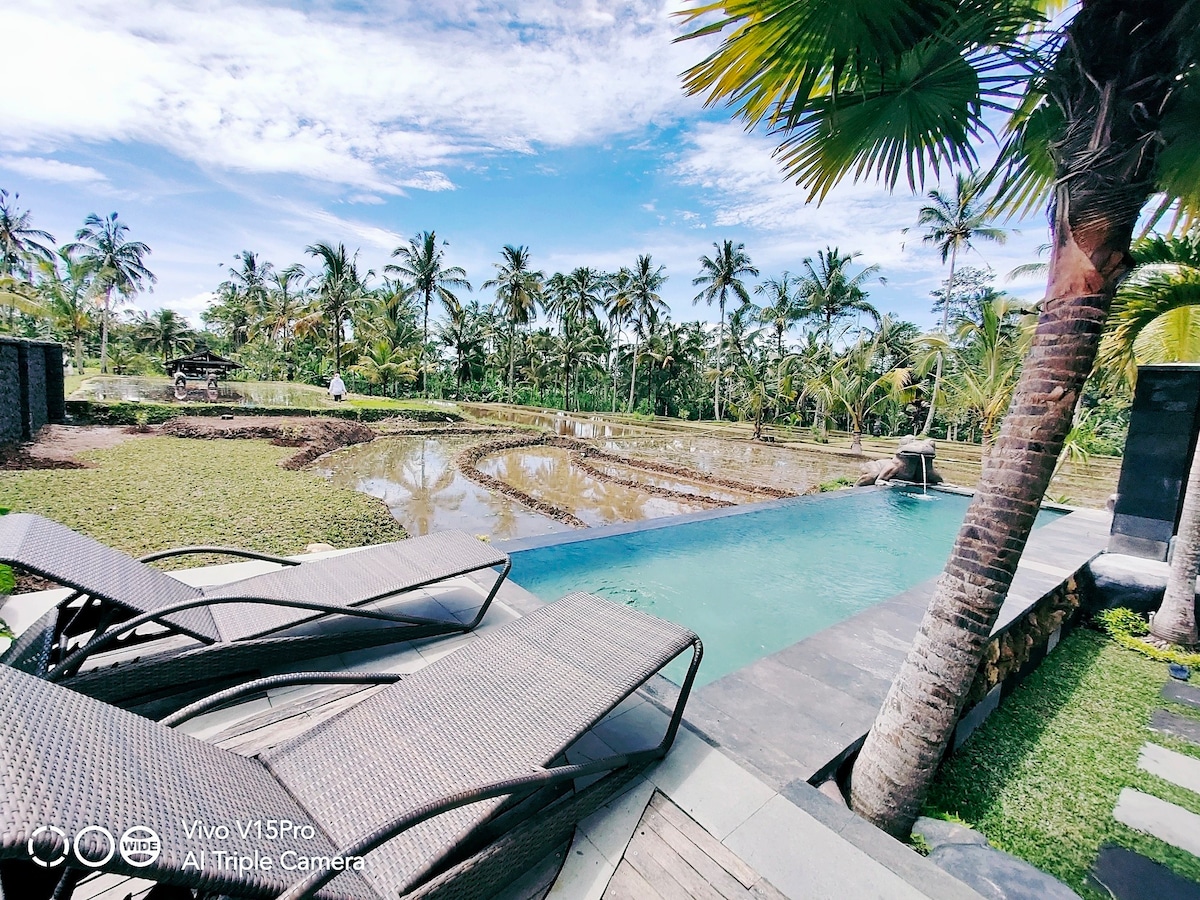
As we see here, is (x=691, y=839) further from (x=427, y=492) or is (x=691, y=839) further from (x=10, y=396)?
(x=10, y=396)

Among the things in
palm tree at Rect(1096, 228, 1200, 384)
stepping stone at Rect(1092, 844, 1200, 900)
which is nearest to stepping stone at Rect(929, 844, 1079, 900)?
stepping stone at Rect(1092, 844, 1200, 900)

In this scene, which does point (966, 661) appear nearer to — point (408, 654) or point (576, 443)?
point (408, 654)

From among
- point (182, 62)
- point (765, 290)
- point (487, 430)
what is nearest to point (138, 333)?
point (487, 430)

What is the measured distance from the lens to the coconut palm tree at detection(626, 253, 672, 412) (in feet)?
121

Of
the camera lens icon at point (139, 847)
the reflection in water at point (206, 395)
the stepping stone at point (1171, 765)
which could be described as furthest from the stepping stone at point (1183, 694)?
the reflection in water at point (206, 395)

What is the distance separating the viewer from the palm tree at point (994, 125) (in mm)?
1905

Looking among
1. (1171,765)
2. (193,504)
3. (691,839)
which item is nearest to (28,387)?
(193,504)

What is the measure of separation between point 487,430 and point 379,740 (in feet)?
68.9

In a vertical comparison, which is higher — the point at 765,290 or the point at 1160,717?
the point at 765,290

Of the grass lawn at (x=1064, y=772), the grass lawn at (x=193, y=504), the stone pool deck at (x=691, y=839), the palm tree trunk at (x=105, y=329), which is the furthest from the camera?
the palm tree trunk at (x=105, y=329)

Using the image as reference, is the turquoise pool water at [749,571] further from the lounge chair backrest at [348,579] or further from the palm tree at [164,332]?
the palm tree at [164,332]

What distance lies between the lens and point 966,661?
2199mm

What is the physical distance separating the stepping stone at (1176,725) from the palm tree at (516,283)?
35.4m

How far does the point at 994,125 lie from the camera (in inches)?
110
